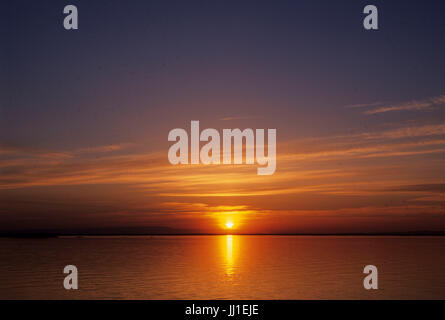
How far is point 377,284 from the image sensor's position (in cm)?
5128

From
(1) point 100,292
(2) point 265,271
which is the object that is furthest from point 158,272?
(1) point 100,292

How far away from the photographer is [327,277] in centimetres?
5684
